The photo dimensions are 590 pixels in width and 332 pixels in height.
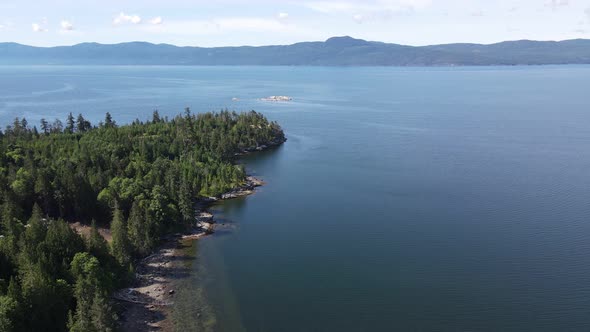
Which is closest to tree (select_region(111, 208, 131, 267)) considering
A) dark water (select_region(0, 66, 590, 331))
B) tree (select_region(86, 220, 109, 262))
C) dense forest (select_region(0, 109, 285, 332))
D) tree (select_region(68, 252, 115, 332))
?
dense forest (select_region(0, 109, 285, 332))

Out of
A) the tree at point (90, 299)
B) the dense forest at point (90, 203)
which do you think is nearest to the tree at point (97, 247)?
the dense forest at point (90, 203)

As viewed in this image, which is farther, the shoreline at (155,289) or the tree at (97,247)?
the tree at (97,247)

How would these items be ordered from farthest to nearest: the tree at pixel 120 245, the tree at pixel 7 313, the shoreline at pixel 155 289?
1. the tree at pixel 120 245
2. the shoreline at pixel 155 289
3. the tree at pixel 7 313

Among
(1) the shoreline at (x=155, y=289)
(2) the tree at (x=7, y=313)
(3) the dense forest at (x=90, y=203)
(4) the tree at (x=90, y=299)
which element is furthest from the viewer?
(1) the shoreline at (x=155, y=289)

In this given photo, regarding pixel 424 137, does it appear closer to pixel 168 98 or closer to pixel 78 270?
pixel 78 270

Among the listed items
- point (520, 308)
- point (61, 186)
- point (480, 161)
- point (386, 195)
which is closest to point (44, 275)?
point (61, 186)

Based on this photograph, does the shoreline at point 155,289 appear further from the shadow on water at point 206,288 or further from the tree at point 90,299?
the tree at point 90,299

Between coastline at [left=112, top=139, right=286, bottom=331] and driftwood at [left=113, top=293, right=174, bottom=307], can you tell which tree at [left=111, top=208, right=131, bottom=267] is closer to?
coastline at [left=112, top=139, right=286, bottom=331]
